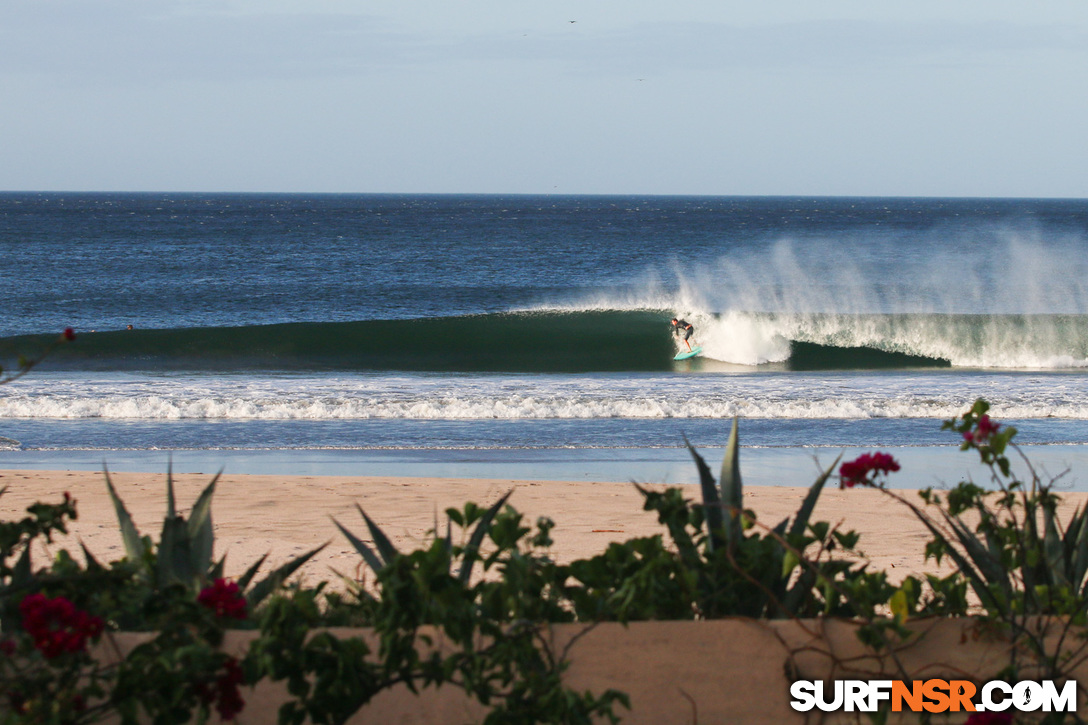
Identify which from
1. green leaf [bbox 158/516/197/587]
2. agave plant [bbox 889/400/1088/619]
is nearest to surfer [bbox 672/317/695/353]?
agave plant [bbox 889/400/1088/619]

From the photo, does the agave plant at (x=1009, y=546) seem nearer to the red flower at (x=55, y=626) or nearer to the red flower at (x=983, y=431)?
the red flower at (x=983, y=431)

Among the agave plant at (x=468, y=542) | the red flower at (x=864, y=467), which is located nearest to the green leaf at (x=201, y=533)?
the agave plant at (x=468, y=542)

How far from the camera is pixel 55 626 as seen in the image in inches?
75.7

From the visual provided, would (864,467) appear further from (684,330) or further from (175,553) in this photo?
(684,330)

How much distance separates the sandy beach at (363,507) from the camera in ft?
19.0

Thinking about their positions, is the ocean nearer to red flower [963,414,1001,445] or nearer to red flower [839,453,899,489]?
red flower [963,414,1001,445]

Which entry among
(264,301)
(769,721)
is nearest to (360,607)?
(769,721)

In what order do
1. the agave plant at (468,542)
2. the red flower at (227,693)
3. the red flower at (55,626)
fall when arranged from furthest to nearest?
the agave plant at (468,542) < the red flower at (227,693) < the red flower at (55,626)

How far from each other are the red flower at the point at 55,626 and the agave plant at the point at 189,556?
0.49 metres

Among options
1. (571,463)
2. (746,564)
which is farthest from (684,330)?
(746,564)

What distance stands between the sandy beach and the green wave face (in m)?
11.3

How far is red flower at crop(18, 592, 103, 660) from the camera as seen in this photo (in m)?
1.88

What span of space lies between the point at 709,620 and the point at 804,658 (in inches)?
9.1

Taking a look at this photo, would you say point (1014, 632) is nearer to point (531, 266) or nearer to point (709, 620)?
point (709, 620)
